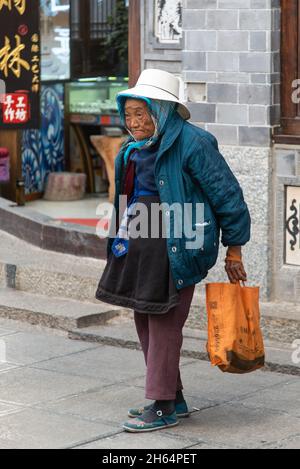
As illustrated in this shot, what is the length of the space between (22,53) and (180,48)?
2.31 meters

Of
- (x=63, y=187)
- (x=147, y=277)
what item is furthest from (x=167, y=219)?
(x=63, y=187)

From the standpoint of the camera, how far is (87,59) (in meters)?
13.5

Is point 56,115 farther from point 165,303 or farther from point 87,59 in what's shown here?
point 165,303

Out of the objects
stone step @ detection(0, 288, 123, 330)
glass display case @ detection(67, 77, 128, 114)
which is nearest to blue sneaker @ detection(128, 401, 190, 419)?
stone step @ detection(0, 288, 123, 330)

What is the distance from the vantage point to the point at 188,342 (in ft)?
28.2

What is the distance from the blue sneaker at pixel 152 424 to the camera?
6.73 meters

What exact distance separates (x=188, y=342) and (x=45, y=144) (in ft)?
17.3

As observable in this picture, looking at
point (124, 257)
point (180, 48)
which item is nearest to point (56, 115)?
point (180, 48)

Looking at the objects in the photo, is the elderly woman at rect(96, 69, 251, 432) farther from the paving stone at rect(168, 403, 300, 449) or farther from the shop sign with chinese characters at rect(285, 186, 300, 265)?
the shop sign with chinese characters at rect(285, 186, 300, 265)

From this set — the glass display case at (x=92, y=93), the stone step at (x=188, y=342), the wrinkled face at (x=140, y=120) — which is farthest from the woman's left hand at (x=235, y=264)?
the glass display case at (x=92, y=93)

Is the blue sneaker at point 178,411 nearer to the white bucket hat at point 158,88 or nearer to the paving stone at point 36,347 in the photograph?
the paving stone at point 36,347

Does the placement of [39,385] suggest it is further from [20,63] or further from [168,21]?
[20,63]

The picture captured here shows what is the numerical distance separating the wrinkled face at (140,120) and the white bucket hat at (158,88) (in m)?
0.06
